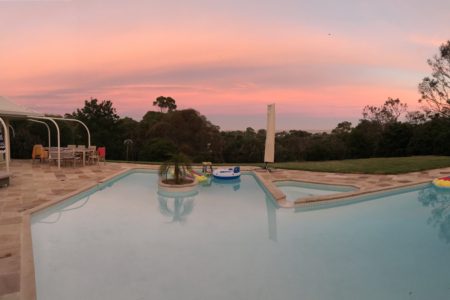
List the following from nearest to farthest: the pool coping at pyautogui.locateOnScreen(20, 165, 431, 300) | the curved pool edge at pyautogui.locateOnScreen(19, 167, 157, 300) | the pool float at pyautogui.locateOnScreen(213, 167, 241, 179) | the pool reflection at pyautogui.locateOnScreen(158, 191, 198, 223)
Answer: the curved pool edge at pyautogui.locateOnScreen(19, 167, 157, 300) < the pool coping at pyautogui.locateOnScreen(20, 165, 431, 300) < the pool reflection at pyautogui.locateOnScreen(158, 191, 198, 223) < the pool float at pyautogui.locateOnScreen(213, 167, 241, 179)

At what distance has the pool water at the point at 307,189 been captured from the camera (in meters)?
9.13

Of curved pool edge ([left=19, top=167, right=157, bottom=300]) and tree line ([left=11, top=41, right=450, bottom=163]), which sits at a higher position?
tree line ([left=11, top=41, right=450, bottom=163])

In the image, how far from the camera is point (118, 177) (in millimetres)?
10789

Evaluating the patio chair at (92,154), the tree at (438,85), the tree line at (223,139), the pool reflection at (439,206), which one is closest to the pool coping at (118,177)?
the pool reflection at (439,206)

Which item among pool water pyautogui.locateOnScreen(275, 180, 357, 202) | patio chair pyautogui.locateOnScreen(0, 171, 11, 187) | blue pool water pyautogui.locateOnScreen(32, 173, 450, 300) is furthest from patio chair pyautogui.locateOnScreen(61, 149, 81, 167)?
pool water pyautogui.locateOnScreen(275, 180, 357, 202)

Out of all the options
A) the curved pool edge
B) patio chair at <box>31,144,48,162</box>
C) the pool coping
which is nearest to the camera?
the curved pool edge

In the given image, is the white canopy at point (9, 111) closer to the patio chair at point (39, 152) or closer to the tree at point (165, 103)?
the patio chair at point (39, 152)

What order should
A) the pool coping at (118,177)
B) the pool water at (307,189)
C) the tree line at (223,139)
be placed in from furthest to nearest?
the tree line at (223,139), the pool water at (307,189), the pool coping at (118,177)

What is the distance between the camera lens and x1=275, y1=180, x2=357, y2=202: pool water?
9133mm

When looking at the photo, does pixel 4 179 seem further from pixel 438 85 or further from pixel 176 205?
pixel 438 85

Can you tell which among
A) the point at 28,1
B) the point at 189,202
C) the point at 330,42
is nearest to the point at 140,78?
the point at 28,1

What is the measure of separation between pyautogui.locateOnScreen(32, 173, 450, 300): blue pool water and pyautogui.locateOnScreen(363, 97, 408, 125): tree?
26792mm

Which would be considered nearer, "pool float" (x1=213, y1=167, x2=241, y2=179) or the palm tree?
the palm tree

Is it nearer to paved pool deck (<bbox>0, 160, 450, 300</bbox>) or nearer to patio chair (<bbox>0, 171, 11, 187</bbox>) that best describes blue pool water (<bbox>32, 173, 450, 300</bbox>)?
paved pool deck (<bbox>0, 160, 450, 300</bbox>)
